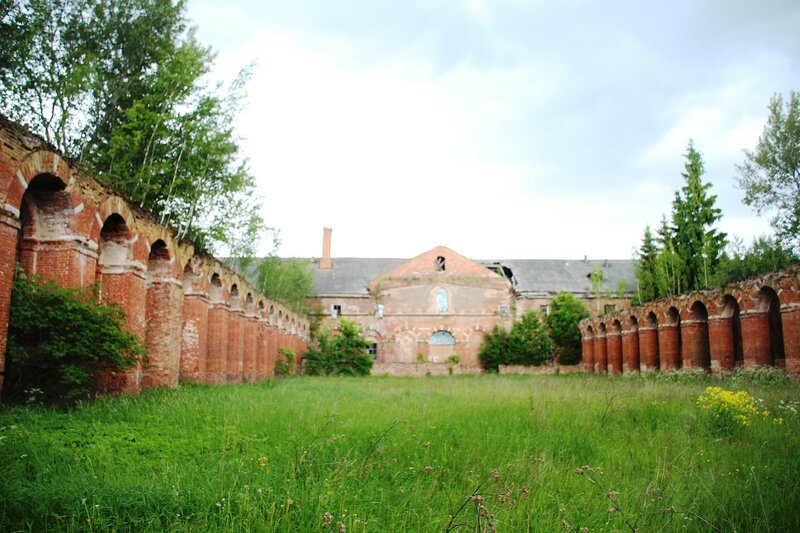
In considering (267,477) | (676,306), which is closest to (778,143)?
(676,306)

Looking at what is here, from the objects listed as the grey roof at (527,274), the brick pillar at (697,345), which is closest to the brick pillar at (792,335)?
the brick pillar at (697,345)

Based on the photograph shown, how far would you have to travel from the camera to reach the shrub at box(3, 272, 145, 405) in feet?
A: 30.7

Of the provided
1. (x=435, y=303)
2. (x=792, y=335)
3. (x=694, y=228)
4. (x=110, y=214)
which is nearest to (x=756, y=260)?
(x=694, y=228)

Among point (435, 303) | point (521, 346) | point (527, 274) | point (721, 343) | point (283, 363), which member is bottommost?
point (283, 363)

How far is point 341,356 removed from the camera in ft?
127

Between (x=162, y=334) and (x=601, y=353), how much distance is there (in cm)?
→ 2698

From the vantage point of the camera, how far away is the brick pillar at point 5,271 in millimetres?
8680

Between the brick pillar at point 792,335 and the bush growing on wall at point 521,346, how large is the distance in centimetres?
2336

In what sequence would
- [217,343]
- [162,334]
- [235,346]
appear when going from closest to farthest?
1. [162,334]
2. [217,343]
3. [235,346]

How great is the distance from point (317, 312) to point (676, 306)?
27140mm

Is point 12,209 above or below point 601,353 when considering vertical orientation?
above

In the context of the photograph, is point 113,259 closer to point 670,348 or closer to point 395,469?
point 395,469

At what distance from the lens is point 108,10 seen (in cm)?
2020

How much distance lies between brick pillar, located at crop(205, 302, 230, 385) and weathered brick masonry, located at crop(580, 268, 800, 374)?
58.7 feet
